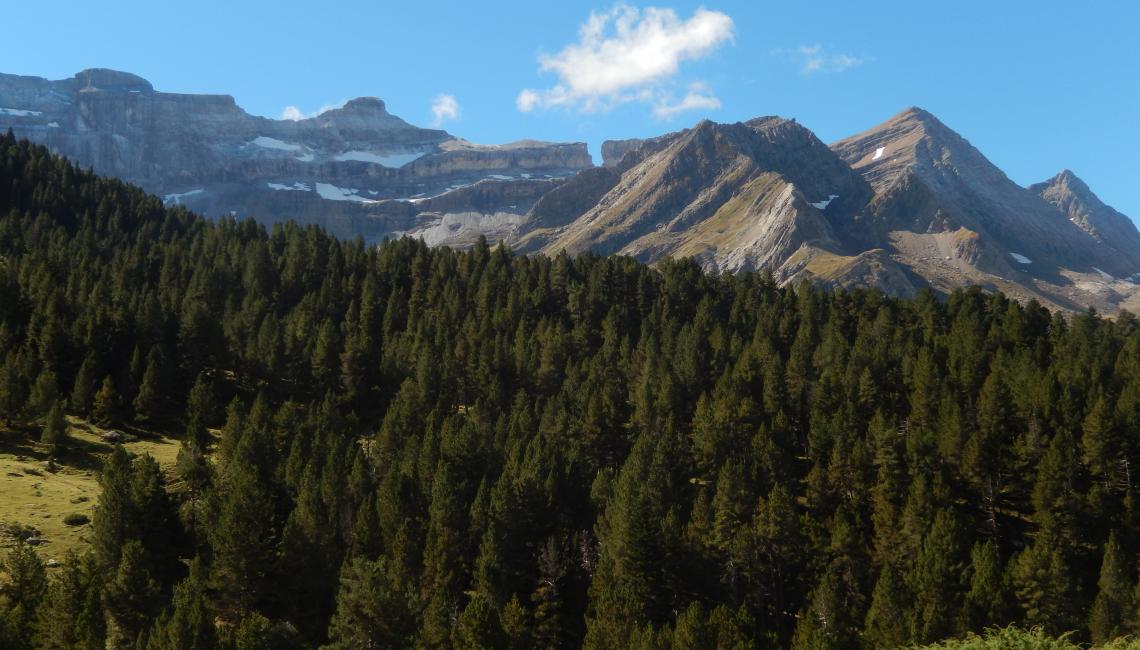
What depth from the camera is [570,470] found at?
95.2 meters

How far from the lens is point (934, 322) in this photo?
142375 millimetres

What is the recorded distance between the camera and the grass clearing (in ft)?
235

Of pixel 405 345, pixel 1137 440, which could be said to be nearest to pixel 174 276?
pixel 405 345

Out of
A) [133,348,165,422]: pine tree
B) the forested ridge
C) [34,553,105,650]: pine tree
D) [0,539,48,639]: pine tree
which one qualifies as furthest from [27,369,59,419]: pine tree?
[34,553,105,650]: pine tree

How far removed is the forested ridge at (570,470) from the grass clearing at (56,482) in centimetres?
309

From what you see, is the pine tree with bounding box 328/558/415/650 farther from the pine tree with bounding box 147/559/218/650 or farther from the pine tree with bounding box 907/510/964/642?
the pine tree with bounding box 907/510/964/642

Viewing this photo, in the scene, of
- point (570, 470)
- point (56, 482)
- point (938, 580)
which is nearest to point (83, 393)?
point (56, 482)

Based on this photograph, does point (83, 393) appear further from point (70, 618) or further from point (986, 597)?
point (986, 597)

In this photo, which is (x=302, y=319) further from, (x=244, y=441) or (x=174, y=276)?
(x=244, y=441)

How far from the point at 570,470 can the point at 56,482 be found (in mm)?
50284

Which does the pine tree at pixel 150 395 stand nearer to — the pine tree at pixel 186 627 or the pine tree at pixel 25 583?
the pine tree at pixel 25 583

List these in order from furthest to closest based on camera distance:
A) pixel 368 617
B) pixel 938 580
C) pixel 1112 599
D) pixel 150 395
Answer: pixel 150 395, pixel 1112 599, pixel 938 580, pixel 368 617

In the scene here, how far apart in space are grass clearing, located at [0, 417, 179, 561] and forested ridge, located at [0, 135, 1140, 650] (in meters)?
3.09

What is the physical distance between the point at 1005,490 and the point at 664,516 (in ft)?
124
